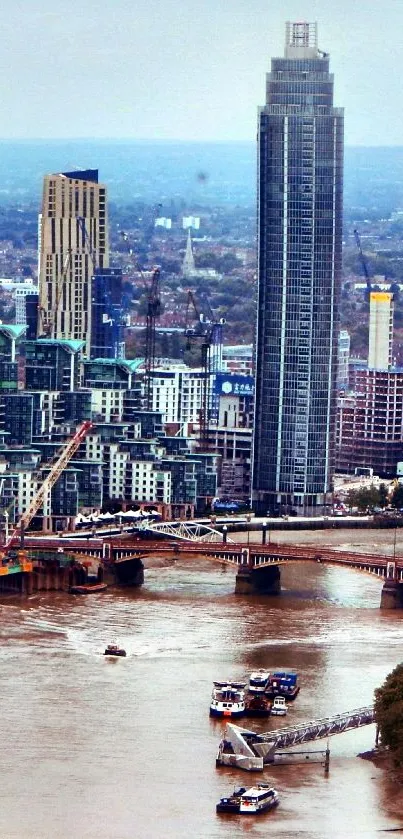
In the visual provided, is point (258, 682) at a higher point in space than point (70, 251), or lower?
lower

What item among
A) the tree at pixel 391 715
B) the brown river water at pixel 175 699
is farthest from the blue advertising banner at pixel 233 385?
the tree at pixel 391 715

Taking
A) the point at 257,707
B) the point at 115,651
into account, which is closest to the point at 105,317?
the point at 115,651

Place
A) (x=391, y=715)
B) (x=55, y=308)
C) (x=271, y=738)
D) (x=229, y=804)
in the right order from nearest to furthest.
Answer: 1. (x=229, y=804)
2. (x=391, y=715)
3. (x=271, y=738)
4. (x=55, y=308)

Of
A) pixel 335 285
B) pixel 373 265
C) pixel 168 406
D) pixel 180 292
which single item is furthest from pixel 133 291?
pixel 335 285

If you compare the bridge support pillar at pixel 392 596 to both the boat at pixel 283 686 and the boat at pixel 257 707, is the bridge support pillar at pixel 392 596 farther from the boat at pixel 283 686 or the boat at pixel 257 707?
the boat at pixel 257 707

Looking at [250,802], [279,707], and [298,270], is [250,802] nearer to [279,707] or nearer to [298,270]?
[279,707]

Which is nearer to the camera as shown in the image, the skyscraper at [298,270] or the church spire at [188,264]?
the skyscraper at [298,270]
